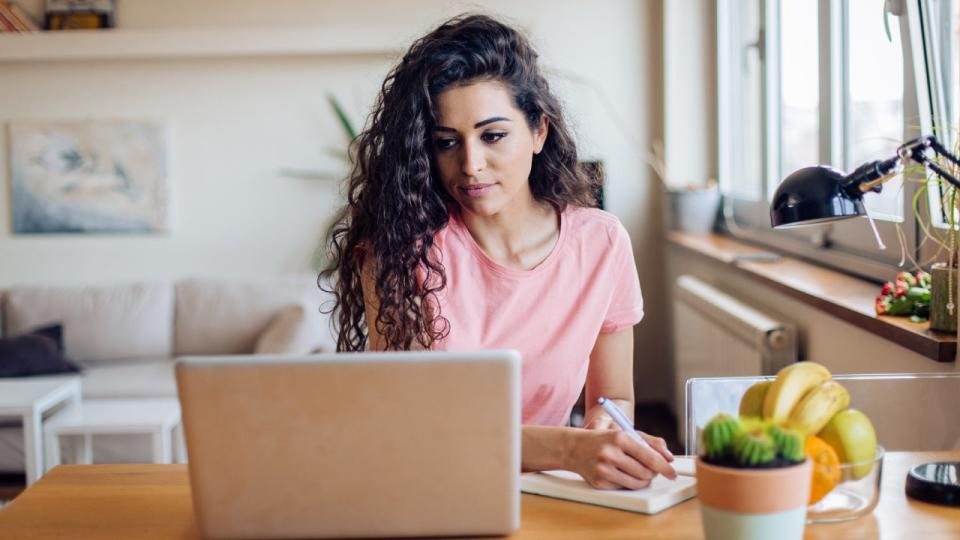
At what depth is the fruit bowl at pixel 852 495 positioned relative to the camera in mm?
1063

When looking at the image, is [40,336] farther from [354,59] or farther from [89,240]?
[354,59]

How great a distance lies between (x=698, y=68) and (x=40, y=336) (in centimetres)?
298

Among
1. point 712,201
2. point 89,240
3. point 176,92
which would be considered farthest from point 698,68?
point 89,240

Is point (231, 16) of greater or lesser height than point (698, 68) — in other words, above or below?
above

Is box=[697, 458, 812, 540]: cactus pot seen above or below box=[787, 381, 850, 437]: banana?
below

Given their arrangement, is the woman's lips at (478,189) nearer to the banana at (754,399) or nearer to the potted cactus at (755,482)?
the banana at (754,399)

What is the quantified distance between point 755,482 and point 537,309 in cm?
84

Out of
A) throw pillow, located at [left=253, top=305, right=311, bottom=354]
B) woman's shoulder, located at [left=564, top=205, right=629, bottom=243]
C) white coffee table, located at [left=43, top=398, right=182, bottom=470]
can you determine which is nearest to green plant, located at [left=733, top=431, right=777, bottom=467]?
woman's shoulder, located at [left=564, top=205, right=629, bottom=243]

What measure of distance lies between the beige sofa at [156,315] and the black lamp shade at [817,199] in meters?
3.20

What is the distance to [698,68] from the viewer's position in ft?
15.0

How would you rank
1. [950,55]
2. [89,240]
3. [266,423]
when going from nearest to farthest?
[266,423], [950,55], [89,240]

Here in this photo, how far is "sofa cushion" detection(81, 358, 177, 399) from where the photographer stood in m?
4.02

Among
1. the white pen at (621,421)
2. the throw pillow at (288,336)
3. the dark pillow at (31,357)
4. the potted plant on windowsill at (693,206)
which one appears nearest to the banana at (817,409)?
the white pen at (621,421)

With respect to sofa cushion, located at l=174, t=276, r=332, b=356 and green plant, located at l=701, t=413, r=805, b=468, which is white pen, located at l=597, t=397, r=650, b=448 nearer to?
green plant, located at l=701, t=413, r=805, b=468
